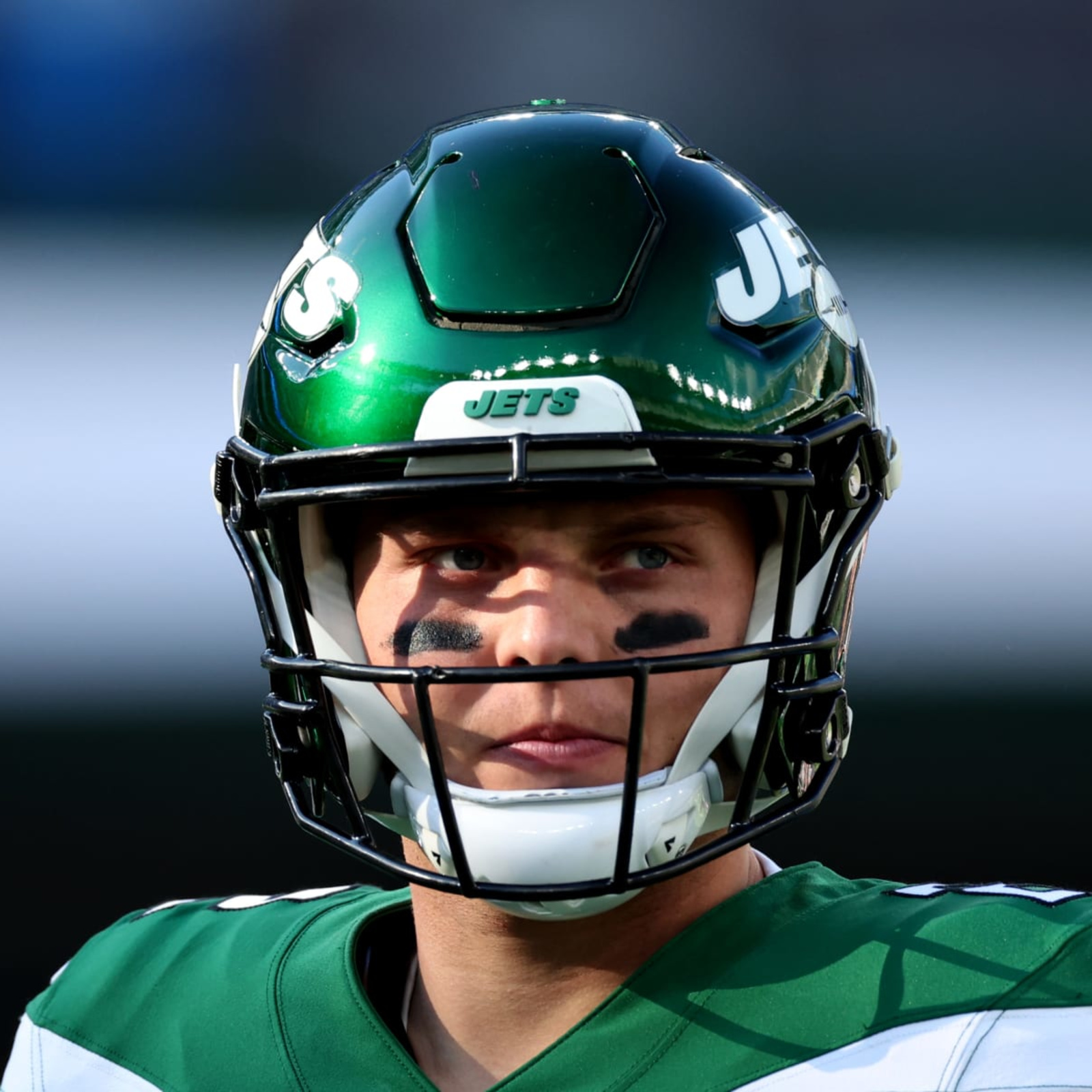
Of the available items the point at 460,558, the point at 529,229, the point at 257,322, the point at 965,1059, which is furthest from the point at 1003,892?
the point at 257,322

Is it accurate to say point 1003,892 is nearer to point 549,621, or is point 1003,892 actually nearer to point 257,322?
point 549,621

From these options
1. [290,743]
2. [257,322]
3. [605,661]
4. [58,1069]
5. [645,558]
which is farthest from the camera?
[257,322]

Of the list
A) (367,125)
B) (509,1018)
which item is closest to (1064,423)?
(367,125)

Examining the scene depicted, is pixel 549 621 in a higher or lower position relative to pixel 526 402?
lower

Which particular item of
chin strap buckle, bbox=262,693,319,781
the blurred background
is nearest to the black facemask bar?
chin strap buckle, bbox=262,693,319,781

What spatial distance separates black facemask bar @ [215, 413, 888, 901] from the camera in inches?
39.2

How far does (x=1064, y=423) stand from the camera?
213 centimetres

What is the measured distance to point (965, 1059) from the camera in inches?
39.4

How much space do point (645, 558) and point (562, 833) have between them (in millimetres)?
202

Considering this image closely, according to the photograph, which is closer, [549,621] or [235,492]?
[549,621]

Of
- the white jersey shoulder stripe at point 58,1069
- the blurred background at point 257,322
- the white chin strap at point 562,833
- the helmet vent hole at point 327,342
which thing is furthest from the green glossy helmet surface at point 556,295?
the blurred background at point 257,322

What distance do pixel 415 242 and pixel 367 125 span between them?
1.04 m

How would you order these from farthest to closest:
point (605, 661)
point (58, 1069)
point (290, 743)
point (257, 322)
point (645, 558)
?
point (257, 322), point (58, 1069), point (290, 743), point (645, 558), point (605, 661)

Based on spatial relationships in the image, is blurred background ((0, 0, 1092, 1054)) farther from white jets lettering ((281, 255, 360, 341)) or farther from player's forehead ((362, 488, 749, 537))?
player's forehead ((362, 488, 749, 537))
